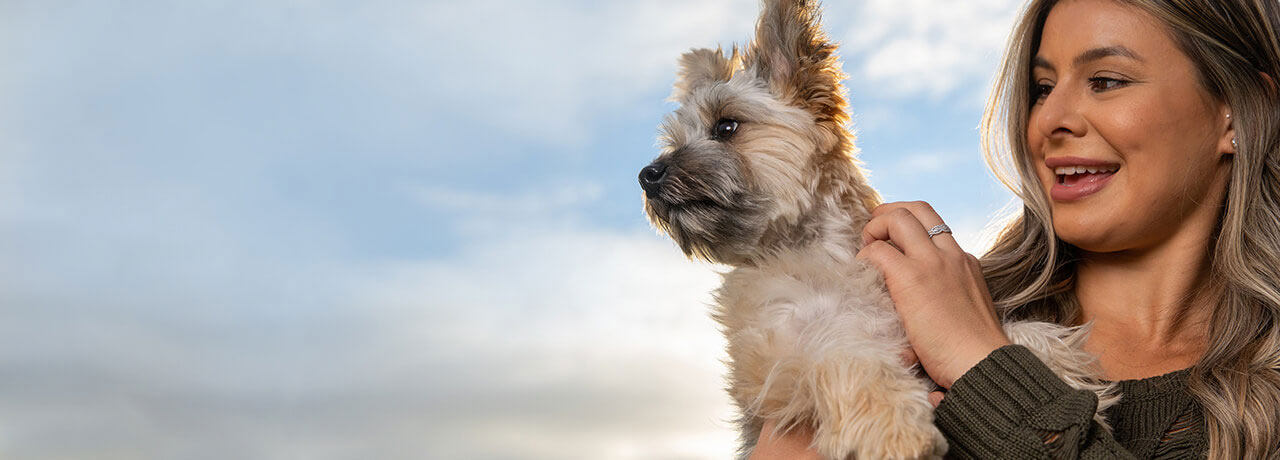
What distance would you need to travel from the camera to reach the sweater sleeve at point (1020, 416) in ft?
7.80

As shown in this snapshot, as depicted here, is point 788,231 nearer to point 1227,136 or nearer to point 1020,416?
point 1020,416

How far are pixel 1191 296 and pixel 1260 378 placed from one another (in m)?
0.44

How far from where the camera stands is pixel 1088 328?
123 inches

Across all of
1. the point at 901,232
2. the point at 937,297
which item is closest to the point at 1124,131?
the point at 901,232

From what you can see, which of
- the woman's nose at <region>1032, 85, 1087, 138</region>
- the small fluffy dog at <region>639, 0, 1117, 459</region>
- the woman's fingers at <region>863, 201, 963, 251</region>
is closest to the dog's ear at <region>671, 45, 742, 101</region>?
the small fluffy dog at <region>639, 0, 1117, 459</region>

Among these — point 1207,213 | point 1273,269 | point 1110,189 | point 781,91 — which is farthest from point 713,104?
point 1273,269

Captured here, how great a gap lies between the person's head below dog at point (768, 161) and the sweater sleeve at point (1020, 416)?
2.65 feet

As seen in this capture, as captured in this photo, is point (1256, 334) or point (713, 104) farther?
point (713, 104)

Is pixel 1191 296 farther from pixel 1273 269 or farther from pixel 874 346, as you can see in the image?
pixel 874 346

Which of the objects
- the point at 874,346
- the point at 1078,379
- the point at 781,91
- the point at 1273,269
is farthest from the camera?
the point at 781,91

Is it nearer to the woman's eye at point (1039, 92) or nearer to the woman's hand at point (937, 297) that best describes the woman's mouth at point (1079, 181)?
the woman's eye at point (1039, 92)

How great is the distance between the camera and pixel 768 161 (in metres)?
3.27

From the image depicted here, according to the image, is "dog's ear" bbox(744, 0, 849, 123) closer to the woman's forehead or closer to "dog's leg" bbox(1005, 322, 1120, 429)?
the woman's forehead

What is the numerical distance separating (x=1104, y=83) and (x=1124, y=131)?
0.21 m
